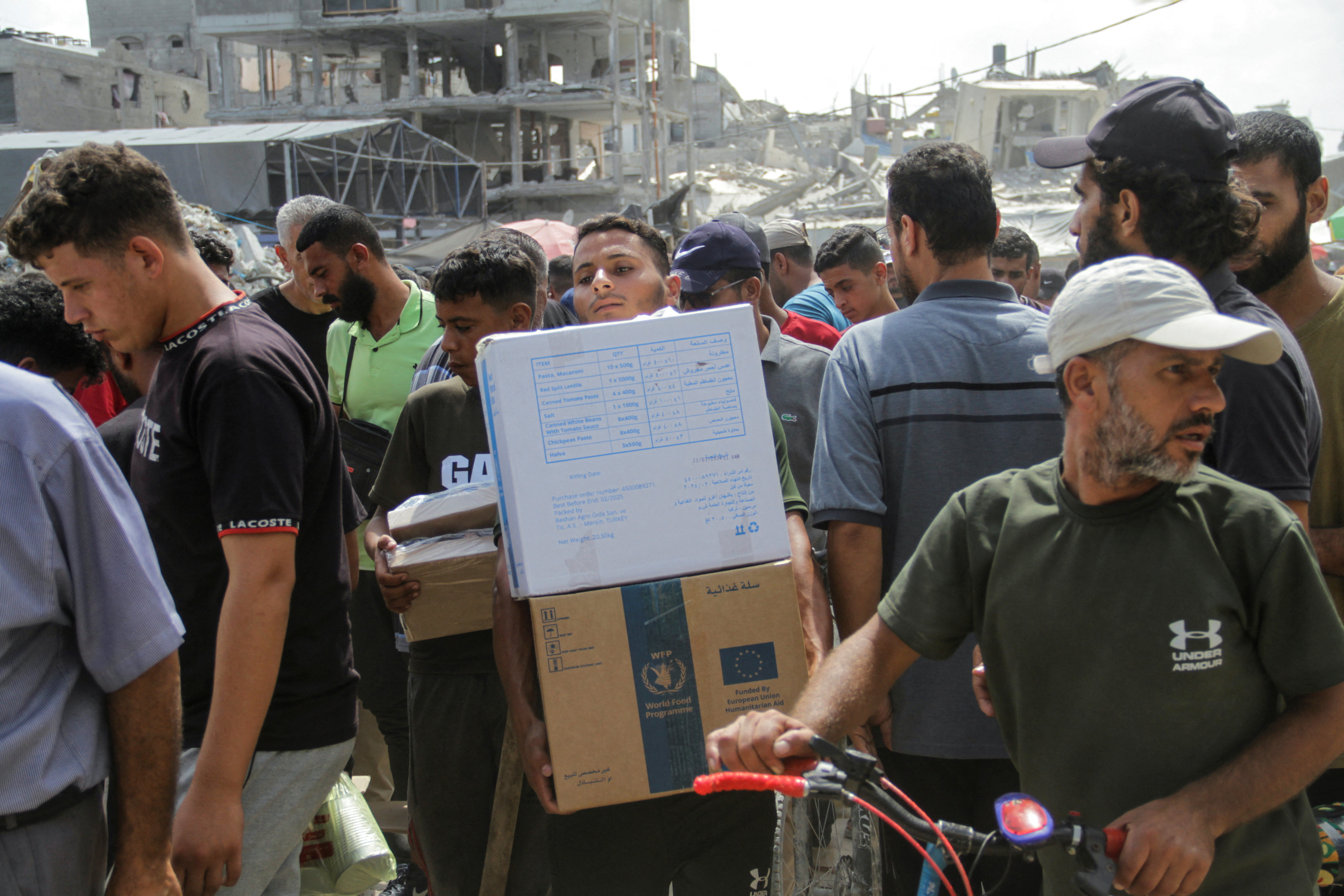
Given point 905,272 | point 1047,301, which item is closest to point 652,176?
point 1047,301

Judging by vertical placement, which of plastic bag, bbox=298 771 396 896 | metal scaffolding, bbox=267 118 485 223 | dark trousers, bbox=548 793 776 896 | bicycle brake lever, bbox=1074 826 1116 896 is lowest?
plastic bag, bbox=298 771 396 896

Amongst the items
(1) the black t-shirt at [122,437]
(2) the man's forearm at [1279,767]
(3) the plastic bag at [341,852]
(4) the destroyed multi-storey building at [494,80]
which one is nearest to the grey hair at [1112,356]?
(2) the man's forearm at [1279,767]

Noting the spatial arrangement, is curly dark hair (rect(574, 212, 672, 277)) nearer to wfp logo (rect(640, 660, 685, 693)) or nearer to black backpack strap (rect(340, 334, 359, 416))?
wfp logo (rect(640, 660, 685, 693))

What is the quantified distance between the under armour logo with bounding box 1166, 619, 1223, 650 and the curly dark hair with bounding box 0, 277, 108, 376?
3.05 metres

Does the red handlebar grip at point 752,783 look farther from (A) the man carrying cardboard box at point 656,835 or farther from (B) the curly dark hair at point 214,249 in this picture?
(B) the curly dark hair at point 214,249

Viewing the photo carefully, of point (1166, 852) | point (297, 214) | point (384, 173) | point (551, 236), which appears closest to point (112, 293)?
point (1166, 852)

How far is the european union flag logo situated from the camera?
213cm

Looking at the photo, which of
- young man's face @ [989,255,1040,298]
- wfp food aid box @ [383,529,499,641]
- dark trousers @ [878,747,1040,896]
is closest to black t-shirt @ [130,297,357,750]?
wfp food aid box @ [383,529,499,641]

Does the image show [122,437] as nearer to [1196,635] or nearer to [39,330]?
[39,330]

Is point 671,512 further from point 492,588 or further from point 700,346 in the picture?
point 492,588

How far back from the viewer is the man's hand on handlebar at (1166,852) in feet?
4.86

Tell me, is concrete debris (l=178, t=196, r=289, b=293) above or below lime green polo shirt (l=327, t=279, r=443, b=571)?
above

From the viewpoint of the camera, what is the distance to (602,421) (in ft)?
6.91

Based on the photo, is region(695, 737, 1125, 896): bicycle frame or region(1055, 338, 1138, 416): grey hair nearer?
region(695, 737, 1125, 896): bicycle frame
